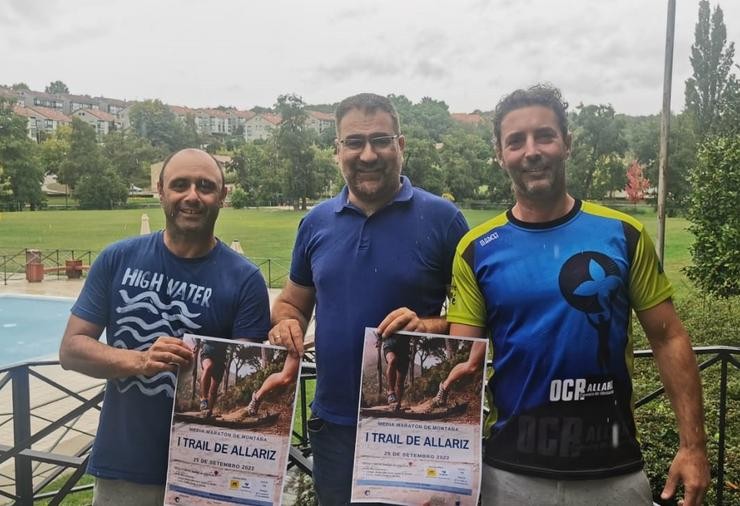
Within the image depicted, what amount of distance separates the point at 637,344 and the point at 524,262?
8005mm

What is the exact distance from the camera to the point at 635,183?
1653 cm

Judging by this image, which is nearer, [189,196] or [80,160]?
[189,196]

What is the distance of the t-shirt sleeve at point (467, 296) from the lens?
1498mm

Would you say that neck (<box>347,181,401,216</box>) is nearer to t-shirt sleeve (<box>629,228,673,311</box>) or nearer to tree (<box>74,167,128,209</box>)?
t-shirt sleeve (<box>629,228,673,311</box>)

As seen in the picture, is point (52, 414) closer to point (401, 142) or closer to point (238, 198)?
point (401, 142)

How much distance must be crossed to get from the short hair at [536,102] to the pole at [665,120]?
307 inches

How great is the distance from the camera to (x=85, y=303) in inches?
65.8

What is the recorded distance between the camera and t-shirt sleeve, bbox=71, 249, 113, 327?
5.45ft

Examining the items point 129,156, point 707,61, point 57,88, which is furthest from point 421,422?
point 57,88

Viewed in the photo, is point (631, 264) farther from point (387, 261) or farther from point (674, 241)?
point (674, 241)

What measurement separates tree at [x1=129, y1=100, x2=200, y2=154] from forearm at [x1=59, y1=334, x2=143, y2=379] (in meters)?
24.5

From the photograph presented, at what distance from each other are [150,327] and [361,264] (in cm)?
58

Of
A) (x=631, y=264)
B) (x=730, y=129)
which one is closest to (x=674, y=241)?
(x=730, y=129)

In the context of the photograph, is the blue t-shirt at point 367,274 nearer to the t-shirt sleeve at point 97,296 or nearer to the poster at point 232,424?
the poster at point 232,424
